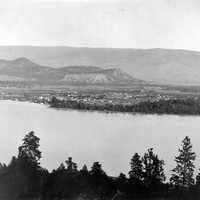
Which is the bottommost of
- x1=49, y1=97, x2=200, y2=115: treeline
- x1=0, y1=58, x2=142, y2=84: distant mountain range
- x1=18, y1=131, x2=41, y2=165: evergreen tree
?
x1=18, y1=131, x2=41, y2=165: evergreen tree

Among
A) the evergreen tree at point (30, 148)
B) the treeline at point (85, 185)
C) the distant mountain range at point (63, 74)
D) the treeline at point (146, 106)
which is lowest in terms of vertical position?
the treeline at point (85, 185)

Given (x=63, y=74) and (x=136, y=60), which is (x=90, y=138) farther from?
(x=136, y=60)

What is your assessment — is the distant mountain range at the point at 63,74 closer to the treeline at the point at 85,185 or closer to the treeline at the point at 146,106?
the treeline at the point at 146,106

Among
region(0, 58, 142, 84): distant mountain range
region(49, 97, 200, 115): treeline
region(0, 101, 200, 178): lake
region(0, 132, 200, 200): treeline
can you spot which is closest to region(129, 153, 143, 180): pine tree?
region(0, 132, 200, 200): treeline

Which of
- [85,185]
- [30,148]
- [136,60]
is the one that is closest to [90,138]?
[30,148]

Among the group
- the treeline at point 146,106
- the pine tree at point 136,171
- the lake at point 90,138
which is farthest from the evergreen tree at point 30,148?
the treeline at point 146,106

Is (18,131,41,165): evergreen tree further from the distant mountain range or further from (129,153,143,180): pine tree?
the distant mountain range

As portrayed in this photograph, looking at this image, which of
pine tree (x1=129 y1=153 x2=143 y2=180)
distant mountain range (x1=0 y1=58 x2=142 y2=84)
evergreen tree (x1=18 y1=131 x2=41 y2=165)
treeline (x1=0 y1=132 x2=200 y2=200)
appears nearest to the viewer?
treeline (x1=0 y1=132 x2=200 y2=200)
